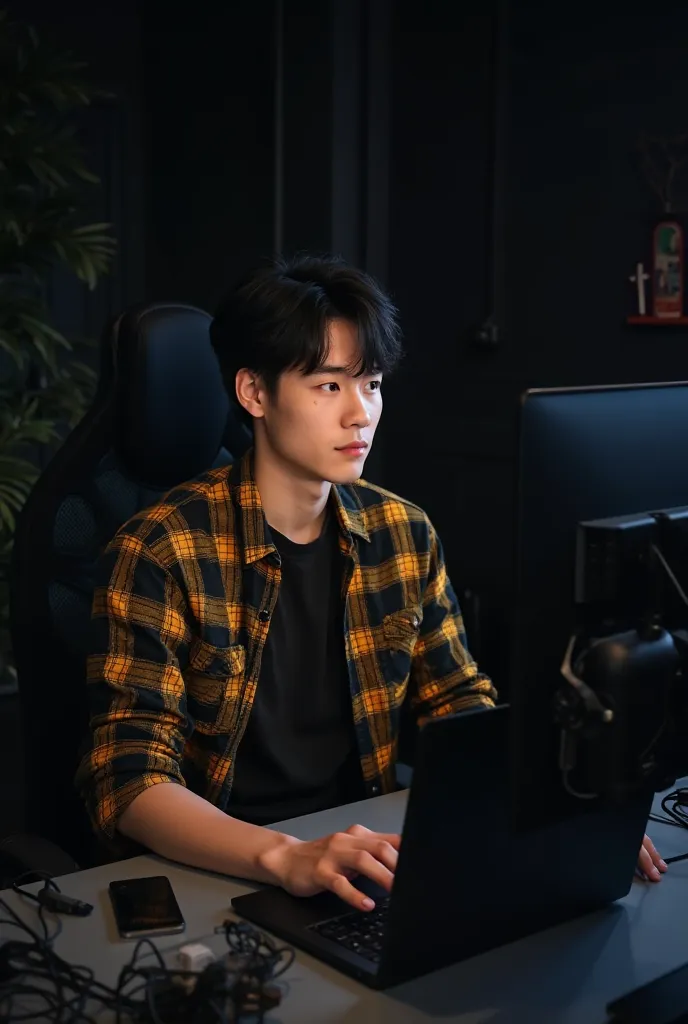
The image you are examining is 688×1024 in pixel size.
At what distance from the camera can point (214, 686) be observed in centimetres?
165

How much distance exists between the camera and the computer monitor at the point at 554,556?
953 mm

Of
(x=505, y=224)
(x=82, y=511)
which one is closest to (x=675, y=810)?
(x=82, y=511)

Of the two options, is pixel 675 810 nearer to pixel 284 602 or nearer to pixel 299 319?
pixel 284 602

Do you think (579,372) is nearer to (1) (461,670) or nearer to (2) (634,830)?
(1) (461,670)

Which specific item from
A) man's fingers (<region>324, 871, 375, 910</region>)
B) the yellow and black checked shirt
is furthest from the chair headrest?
man's fingers (<region>324, 871, 375, 910</region>)

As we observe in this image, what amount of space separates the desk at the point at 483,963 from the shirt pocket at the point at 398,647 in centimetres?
51

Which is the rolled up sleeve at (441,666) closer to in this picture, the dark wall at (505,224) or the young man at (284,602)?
the young man at (284,602)

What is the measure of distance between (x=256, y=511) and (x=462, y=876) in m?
0.75

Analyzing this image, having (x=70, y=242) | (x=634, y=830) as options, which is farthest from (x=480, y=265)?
(x=634, y=830)

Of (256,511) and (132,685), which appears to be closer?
(132,685)

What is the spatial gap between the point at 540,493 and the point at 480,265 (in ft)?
10.0

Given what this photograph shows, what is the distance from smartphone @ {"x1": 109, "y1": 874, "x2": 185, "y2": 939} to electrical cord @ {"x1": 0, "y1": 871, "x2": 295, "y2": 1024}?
3 centimetres

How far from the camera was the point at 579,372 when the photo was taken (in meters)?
3.67

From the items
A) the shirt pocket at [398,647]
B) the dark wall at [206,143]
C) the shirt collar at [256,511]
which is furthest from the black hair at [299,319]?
the dark wall at [206,143]
